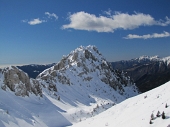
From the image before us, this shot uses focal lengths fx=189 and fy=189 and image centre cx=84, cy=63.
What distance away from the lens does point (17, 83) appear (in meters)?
45.8

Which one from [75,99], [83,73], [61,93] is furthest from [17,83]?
[83,73]

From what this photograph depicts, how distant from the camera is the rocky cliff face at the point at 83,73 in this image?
243 ft

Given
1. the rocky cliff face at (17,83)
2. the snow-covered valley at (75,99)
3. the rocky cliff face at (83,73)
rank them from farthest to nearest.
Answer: the rocky cliff face at (83,73)
the rocky cliff face at (17,83)
the snow-covered valley at (75,99)

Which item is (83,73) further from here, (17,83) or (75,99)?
(17,83)

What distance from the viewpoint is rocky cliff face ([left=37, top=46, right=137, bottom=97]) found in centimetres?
7418

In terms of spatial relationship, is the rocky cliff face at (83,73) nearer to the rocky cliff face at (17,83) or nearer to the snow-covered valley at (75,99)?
the snow-covered valley at (75,99)

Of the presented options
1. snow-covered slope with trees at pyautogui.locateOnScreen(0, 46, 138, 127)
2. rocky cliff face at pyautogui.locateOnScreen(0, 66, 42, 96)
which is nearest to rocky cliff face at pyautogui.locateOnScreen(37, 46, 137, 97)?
snow-covered slope with trees at pyautogui.locateOnScreen(0, 46, 138, 127)

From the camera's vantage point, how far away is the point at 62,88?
221 ft

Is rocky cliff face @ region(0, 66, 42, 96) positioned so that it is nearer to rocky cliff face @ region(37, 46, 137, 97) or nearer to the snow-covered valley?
the snow-covered valley

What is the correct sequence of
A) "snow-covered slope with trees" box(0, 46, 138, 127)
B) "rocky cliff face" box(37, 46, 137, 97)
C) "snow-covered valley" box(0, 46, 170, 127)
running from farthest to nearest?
"rocky cliff face" box(37, 46, 137, 97)
"snow-covered slope with trees" box(0, 46, 138, 127)
"snow-covered valley" box(0, 46, 170, 127)

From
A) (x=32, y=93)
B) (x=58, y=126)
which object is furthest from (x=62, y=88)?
(x=58, y=126)

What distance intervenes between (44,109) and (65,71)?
126ft

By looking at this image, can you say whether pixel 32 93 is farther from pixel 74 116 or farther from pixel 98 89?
pixel 98 89

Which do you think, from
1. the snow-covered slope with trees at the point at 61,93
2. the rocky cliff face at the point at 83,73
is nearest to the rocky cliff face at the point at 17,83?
the snow-covered slope with trees at the point at 61,93
